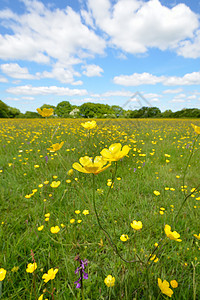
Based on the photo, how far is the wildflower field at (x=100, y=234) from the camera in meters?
0.94

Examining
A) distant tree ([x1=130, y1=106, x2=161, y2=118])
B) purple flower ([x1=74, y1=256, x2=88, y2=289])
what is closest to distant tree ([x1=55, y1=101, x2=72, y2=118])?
distant tree ([x1=130, y1=106, x2=161, y2=118])

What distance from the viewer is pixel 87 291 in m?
1.00

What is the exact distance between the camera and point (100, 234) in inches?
58.4

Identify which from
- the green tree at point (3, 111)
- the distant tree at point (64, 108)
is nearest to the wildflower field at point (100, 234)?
the green tree at point (3, 111)

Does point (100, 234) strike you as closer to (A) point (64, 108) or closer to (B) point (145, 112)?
(B) point (145, 112)

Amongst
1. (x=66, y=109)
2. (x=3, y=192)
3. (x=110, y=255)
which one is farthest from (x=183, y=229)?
(x=66, y=109)

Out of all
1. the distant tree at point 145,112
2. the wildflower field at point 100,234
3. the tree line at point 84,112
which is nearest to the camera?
the wildflower field at point 100,234

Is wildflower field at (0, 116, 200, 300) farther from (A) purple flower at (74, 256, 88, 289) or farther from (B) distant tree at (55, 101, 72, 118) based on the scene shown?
(B) distant tree at (55, 101, 72, 118)

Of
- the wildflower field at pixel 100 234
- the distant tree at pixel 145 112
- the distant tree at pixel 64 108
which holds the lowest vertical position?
the wildflower field at pixel 100 234

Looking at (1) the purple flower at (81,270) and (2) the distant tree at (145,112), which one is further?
(2) the distant tree at (145,112)

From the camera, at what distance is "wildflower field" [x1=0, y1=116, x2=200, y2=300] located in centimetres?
94

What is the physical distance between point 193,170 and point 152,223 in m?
1.84

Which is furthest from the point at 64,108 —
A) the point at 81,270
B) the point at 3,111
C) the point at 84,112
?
the point at 81,270

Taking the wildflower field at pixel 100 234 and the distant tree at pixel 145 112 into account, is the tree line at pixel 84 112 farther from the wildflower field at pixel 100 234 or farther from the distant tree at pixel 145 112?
the wildflower field at pixel 100 234
